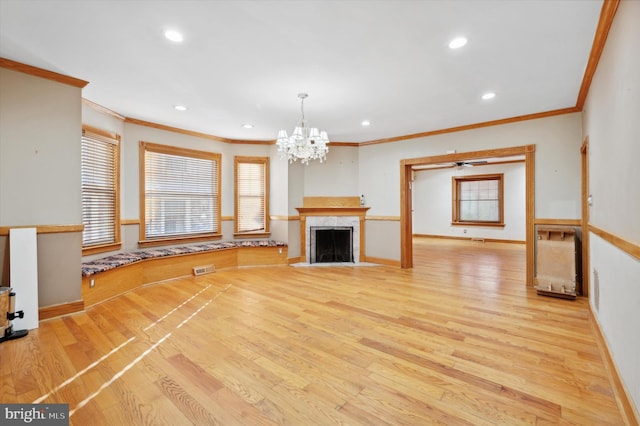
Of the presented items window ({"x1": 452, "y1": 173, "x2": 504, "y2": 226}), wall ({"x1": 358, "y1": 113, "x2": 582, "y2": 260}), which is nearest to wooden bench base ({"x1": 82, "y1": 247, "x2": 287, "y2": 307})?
wall ({"x1": 358, "y1": 113, "x2": 582, "y2": 260})

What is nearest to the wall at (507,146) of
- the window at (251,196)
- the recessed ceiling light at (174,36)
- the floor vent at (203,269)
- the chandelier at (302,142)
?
the window at (251,196)

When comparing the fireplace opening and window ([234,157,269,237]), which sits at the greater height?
window ([234,157,269,237])

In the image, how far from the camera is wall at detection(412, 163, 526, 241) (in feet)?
29.6

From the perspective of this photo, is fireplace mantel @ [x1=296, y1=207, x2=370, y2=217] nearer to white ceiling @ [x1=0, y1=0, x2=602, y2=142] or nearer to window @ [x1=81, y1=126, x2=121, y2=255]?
white ceiling @ [x1=0, y1=0, x2=602, y2=142]

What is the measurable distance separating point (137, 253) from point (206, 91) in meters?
2.83

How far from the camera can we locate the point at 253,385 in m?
1.97

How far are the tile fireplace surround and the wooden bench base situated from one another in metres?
0.58

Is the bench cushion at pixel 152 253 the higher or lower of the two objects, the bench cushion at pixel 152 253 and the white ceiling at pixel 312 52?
the lower

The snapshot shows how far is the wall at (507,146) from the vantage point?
4.12 m

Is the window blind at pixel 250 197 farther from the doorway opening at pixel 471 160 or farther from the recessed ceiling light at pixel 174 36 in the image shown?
the recessed ceiling light at pixel 174 36

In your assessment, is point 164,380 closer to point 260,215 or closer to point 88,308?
point 88,308

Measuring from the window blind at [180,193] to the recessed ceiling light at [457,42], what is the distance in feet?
15.0

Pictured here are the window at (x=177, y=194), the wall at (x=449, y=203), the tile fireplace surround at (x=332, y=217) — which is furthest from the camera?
the wall at (x=449, y=203)

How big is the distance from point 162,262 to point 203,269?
2.28ft
